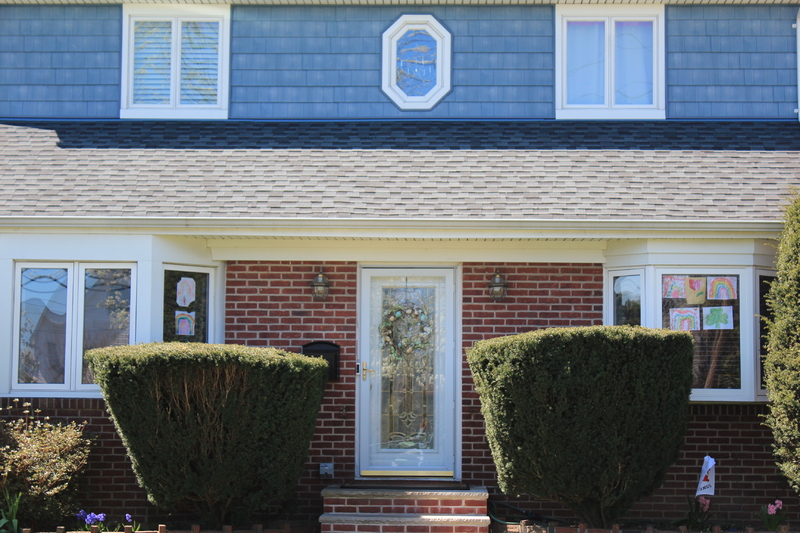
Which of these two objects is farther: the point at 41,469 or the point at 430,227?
the point at 430,227

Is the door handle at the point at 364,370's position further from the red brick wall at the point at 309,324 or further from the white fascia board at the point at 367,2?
the white fascia board at the point at 367,2

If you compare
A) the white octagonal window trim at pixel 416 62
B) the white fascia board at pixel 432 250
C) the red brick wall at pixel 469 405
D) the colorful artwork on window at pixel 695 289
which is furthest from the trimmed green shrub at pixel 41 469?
the colorful artwork on window at pixel 695 289

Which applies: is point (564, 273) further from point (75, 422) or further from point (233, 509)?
point (75, 422)

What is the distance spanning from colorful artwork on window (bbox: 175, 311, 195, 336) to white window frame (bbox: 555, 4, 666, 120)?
4.63 meters

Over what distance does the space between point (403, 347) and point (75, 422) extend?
311 cm

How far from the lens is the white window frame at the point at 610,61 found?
8.91m

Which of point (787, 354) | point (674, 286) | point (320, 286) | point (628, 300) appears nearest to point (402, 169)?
point (320, 286)

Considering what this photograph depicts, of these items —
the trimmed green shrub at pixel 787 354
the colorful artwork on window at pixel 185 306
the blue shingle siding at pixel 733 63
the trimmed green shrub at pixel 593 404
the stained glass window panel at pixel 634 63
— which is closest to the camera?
the trimmed green shrub at pixel 593 404

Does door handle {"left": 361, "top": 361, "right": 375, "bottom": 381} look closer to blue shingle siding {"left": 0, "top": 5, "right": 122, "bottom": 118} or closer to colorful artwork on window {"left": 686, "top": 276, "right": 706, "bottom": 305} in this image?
colorful artwork on window {"left": 686, "top": 276, "right": 706, "bottom": 305}

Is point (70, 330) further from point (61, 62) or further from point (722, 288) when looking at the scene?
point (722, 288)

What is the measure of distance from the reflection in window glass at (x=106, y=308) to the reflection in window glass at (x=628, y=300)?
4.61 m

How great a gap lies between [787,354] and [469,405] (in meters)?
2.80

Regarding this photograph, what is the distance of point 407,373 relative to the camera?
25.2 ft

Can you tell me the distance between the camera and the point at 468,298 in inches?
298
